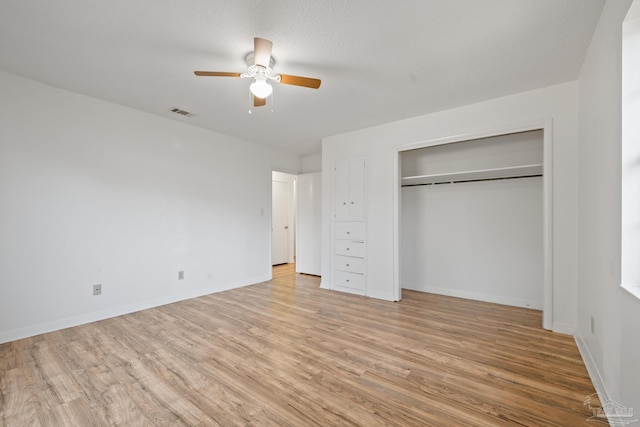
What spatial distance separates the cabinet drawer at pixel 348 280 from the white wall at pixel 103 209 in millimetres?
1718

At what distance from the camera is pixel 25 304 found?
277 cm

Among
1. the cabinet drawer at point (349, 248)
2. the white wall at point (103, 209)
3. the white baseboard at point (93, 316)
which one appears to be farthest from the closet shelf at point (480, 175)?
the white baseboard at point (93, 316)

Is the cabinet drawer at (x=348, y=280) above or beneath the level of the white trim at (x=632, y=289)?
beneath

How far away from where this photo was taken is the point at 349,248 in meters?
4.45

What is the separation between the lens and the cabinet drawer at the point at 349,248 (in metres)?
4.33

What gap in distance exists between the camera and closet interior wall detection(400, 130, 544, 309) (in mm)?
3584

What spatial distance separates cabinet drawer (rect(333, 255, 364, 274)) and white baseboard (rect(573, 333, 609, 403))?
8.22 ft

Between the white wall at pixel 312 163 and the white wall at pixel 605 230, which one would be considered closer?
the white wall at pixel 605 230

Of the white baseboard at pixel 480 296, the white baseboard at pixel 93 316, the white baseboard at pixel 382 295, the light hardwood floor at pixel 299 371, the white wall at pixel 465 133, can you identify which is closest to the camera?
the light hardwood floor at pixel 299 371

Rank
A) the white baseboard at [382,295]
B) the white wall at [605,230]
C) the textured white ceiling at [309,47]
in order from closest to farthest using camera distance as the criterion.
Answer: the white wall at [605,230] → the textured white ceiling at [309,47] → the white baseboard at [382,295]

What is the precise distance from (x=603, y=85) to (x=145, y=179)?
470 centimetres

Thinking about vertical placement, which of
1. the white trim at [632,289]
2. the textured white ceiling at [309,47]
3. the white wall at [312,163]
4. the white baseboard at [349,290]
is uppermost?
the textured white ceiling at [309,47]

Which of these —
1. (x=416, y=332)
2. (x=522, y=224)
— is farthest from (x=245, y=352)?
(x=522, y=224)

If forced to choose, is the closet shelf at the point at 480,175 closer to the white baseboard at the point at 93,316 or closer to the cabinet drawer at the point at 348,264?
the cabinet drawer at the point at 348,264
